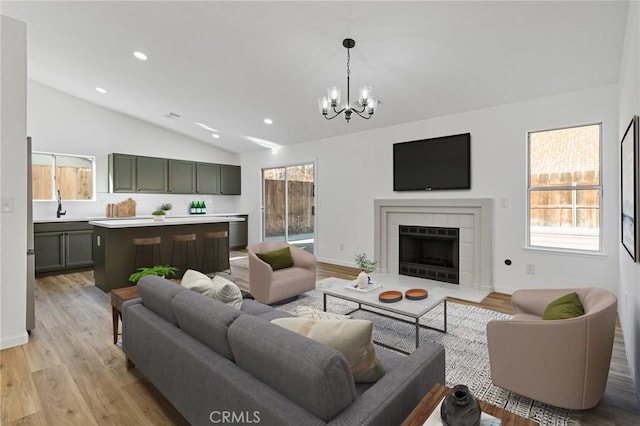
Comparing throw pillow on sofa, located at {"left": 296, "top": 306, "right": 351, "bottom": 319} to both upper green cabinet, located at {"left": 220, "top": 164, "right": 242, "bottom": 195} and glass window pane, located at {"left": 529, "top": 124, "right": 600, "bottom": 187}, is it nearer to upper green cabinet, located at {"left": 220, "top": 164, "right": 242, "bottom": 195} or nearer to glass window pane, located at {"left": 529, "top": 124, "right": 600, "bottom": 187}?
glass window pane, located at {"left": 529, "top": 124, "right": 600, "bottom": 187}

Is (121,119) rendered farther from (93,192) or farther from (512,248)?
(512,248)

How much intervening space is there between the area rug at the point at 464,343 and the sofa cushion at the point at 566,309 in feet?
1.89

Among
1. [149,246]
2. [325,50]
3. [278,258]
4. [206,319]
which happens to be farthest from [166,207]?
[206,319]

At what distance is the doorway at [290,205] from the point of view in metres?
7.09

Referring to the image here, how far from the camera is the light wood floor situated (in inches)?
77.1

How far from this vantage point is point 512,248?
14.3ft

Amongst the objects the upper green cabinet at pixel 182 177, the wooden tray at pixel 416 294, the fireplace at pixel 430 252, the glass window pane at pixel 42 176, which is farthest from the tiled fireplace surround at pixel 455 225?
the glass window pane at pixel 42 176

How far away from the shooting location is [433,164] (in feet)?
16.6

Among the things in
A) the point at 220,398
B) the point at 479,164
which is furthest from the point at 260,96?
the point at 220,398

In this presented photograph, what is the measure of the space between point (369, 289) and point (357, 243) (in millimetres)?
2810

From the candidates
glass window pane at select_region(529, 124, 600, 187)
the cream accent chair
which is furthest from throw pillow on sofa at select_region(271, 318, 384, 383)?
glass window pane at select_region(529, 124, 600, 187)

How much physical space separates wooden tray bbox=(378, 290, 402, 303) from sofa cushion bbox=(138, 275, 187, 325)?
1.72 m

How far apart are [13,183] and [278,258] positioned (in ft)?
9.03

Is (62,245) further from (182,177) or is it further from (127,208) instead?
(182,177)
